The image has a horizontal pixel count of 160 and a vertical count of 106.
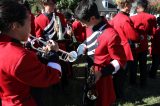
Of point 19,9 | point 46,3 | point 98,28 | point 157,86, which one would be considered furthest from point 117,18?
point 19,9

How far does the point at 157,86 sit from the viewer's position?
25.3ft

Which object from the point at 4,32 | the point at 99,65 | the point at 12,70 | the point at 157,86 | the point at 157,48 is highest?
the point at 4,32

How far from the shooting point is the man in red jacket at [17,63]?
101 inches

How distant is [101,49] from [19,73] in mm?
1308

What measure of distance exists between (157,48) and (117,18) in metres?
2.10

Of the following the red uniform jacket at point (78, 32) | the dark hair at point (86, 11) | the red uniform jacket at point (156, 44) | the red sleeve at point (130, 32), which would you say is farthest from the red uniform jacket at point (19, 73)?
the red uniform jacket at point (78, 32)

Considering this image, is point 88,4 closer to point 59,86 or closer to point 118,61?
point 118,61

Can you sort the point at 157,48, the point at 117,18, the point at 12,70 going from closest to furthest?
the point at 12,70 < the point at 117,18 < the point at 157,48

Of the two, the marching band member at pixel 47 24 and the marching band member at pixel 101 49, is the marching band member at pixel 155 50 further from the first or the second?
the marching band member at pixel 101 49

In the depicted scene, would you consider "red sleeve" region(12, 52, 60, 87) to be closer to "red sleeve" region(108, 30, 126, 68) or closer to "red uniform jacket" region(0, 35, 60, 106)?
"red uniform jacket" region(0, 35, 60, 106)

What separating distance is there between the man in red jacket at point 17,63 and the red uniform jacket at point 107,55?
950 mm

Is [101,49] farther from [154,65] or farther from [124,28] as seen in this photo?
[154,65]

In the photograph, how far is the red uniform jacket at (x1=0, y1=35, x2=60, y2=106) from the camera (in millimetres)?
2568

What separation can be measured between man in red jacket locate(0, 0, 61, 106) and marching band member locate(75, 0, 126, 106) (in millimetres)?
931
